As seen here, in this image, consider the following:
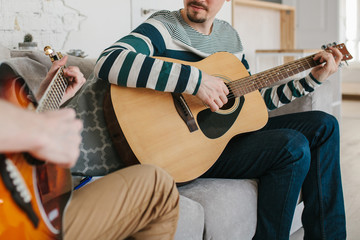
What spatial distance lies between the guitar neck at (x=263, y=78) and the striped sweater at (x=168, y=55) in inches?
4.5

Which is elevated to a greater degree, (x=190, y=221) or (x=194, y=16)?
(x=194, y=16)

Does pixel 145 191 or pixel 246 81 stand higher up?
pixel 246 81

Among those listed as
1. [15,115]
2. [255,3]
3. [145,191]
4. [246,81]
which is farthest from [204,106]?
[255,3]

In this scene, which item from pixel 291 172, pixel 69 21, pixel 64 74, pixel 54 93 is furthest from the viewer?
pixel 69 21

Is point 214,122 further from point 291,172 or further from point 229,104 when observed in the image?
point 291,172

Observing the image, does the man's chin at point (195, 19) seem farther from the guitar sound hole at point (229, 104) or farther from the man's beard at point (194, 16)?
the guitar sound hole at point (229, 104)

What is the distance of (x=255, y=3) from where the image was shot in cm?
412

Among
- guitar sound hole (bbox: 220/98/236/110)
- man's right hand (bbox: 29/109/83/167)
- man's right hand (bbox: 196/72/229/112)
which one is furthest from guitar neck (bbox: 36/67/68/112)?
guitar sound hole (bbox: 220/98/236/110)

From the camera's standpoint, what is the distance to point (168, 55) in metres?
1.53

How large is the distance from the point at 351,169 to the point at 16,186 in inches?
102

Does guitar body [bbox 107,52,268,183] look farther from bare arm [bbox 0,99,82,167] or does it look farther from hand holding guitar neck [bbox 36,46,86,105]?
bare arm [bbox 0,99,82,167]

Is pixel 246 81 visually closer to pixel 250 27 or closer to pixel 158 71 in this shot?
pixel 158 71

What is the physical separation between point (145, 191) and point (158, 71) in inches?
20.2

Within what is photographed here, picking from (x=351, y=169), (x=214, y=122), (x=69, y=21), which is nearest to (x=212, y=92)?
(x=214, y=122)
